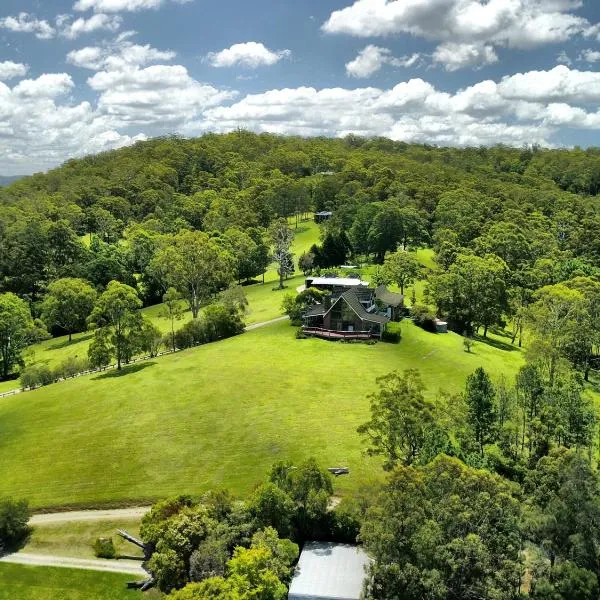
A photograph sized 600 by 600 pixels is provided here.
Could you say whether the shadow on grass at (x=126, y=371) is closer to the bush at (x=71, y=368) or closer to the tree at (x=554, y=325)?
the bush at (x=71, y=368)

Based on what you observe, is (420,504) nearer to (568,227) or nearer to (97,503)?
(97,503)

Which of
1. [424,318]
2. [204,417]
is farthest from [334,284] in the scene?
[204,417]

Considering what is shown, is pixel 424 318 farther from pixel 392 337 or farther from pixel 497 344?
pixel 497 344

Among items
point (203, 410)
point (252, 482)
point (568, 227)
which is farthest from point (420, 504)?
point (568, 227)

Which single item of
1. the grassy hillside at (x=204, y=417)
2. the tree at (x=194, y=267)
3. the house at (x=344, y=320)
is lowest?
the grassy hillside at (x=204, y=417)

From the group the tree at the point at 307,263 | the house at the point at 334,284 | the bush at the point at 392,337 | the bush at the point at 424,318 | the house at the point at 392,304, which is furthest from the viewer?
the tree at the point at 307,263

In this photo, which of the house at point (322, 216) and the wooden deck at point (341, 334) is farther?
the house at point (322, 216)

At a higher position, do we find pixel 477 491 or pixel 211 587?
pixel 477 491

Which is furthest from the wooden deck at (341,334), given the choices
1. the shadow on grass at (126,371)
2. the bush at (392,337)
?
the shadow on grass at (126,371)
